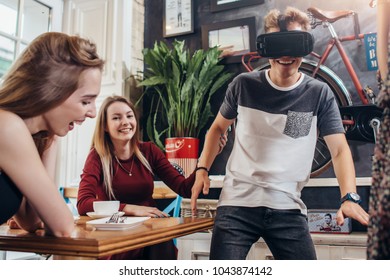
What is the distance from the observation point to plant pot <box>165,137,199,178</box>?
1.58 metres

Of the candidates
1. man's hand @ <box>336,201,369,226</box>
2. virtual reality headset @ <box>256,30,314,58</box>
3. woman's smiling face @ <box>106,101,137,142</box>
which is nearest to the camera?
man's hand @ <box>336,201,369,226</box>

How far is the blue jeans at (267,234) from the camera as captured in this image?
108cm

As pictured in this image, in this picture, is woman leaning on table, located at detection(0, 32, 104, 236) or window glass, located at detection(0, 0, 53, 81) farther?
Answer: window glass, located at detection(0, 0, 53, 81)

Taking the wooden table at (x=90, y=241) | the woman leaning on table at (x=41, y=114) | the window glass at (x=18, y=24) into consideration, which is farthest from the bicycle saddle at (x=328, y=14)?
the window glass at (x=18, y=24)

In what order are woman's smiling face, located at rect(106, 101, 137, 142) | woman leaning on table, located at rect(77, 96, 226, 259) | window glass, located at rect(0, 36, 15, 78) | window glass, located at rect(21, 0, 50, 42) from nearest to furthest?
woman leaning on table, located at rect(77, 96, 226, 259), woman's smiling face, located at rect(106, 101, 137, 142), window glass, located at rect(0, 36, 15, 78), window glass, located at rect(21, 0, 50, 42)

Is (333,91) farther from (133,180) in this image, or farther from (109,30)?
(109,30)

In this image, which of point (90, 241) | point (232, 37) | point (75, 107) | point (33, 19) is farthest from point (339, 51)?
point (33, 19)

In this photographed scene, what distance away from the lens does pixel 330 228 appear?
4.22 ft

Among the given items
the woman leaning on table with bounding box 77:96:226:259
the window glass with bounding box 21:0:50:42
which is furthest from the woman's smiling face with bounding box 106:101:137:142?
the window glass with bounding box 21:0:50:42

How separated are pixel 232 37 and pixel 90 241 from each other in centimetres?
120

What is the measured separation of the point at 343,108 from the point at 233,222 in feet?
1.94

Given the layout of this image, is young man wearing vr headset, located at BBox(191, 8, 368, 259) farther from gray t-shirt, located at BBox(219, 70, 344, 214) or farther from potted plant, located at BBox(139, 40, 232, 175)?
potted plant, located at BBox(139, 40, 232, 175)

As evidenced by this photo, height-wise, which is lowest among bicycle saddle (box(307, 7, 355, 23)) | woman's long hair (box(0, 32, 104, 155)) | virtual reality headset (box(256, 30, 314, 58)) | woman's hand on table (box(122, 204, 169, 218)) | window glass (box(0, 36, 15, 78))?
woman's hand on table (box(122, 204, 169, 218))

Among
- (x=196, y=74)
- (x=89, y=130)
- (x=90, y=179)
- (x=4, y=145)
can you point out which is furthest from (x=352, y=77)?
(x=89, y=130)
